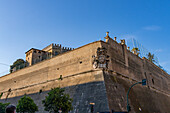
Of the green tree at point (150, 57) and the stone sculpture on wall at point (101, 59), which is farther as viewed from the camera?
the green tree at point (150, 57)

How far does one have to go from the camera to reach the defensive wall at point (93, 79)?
20766 millimetres

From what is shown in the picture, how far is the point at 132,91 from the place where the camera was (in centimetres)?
2575

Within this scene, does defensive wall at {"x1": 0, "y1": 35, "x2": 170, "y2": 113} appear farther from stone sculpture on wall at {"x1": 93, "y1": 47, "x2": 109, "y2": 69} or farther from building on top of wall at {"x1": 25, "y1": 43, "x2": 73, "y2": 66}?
building on top of wall at {"x1": 25, "y1": 43, "x2": 73, "y2": 66}

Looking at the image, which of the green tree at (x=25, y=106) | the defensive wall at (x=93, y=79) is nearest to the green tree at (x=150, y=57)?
the defensive wall at (x=93, y=79)

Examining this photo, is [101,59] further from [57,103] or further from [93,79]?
[57,103]

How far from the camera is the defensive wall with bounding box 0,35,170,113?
20766 millimetres

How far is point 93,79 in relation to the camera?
22.3 m

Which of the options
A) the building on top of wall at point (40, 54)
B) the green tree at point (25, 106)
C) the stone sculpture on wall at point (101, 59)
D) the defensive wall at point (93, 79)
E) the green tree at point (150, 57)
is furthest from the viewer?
the green tree at point (150, 57)

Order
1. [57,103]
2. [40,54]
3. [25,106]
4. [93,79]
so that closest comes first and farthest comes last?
[57,103] → [25,106] → [93,79] → [40,54]

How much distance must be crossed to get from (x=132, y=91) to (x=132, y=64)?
6.89m

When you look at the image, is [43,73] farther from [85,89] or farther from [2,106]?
[85,89]

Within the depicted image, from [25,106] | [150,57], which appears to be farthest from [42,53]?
[150,57]

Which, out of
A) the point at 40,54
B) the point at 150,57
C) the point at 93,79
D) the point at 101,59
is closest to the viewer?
the point at 93,79

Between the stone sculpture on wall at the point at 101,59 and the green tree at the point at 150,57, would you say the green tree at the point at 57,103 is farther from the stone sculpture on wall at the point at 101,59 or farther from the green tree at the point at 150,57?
the green tree at the point at 150,57
